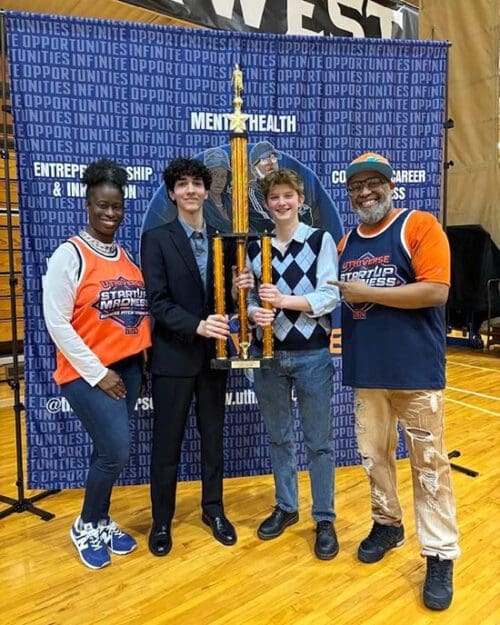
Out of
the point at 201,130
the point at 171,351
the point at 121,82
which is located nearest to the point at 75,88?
the point at 121,82

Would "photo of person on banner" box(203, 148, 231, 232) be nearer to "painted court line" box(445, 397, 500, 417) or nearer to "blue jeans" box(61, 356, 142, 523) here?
"blue jeans" box(61, 356, 142, 523)

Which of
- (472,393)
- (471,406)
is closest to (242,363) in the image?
(471,406)

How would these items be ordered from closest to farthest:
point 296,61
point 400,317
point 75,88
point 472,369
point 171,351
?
point 400,317, point 171,351, point 75,88, point 296,61, point 472,369

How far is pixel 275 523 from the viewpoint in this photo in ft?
7.64

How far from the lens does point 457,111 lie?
671 centimetres

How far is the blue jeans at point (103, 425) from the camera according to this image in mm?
2006

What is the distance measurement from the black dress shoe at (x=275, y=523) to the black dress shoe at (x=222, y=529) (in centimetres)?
12

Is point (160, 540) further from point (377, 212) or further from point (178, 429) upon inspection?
point (377, 212)

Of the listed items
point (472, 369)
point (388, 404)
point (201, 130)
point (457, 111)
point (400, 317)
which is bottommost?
point (472, 369)

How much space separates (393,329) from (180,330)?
0.74 m

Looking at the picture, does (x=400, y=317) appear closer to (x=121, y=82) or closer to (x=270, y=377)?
(x=270, y=377)

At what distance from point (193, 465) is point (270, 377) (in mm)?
961

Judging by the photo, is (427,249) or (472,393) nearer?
(427,249)

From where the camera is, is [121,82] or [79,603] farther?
[121,82]
